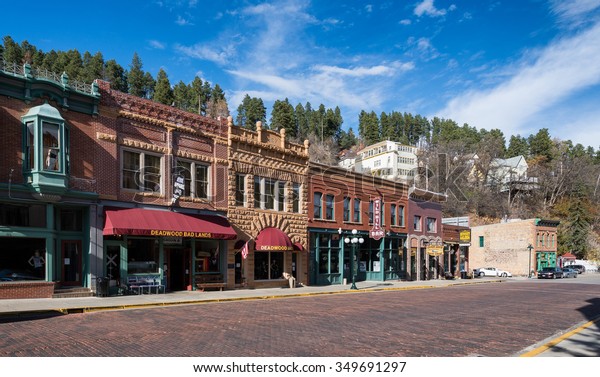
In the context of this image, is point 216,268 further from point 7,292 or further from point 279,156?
point 7,292

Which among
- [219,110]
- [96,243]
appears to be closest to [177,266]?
Answer: [96,243]

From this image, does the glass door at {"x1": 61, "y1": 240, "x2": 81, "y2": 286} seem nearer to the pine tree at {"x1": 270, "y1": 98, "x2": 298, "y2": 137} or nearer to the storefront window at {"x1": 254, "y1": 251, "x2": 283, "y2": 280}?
the storefront window at {"x1": 254, "y1": 251, "x2": 283, "y2": 280}

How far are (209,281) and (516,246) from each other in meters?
54.3

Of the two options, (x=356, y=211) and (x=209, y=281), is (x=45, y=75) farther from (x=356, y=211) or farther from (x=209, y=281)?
(x=356, y=211)

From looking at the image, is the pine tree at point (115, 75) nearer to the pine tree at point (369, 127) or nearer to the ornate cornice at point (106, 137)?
the pine tree at point (369, 127)

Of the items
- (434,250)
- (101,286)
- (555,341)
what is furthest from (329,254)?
(555,341)

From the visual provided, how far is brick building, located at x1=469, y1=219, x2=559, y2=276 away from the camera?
219ft

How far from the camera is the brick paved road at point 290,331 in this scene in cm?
1002

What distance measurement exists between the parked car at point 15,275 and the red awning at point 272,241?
1204cm

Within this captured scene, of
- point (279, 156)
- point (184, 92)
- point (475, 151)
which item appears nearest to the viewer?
point (279, 156)

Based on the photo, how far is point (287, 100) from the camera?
126312 mm

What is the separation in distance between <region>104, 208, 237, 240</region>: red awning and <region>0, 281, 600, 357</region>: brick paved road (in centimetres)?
525

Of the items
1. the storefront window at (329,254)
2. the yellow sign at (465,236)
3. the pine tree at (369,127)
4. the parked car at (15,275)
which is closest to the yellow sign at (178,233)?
the parked car at (15,275)
